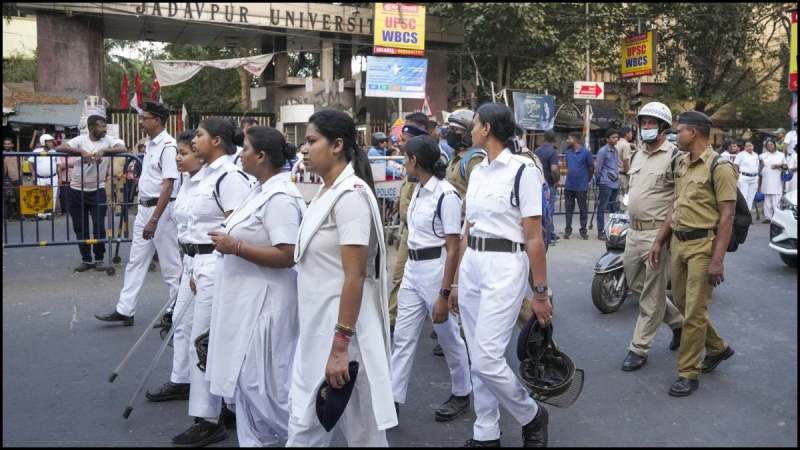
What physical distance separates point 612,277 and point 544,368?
12.1ft

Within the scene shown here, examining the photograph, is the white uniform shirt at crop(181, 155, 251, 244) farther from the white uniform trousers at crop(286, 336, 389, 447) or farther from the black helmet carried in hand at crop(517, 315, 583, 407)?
the black helmet carried in hand at crop(517, 315, 583, 407)

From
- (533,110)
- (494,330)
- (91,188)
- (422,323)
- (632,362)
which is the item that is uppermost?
(533,110)

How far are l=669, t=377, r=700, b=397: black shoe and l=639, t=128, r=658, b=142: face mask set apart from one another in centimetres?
185

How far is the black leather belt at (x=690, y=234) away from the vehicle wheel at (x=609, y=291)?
2115mm

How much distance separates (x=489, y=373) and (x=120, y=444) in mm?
2148

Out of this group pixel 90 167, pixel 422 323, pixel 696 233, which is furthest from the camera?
pixel 90 167

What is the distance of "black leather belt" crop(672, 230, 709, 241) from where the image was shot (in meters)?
5.12

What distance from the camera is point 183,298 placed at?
4562mm

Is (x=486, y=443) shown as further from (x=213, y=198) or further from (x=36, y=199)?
(x=36, y=199)

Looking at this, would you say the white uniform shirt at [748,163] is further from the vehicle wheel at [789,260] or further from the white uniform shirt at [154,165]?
the white uniform shirt at [154,165]

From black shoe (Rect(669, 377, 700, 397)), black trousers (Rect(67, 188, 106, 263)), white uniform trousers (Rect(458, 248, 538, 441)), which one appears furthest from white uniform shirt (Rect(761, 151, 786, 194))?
white uniform trousers (Rect(458, 248, 538, 441))

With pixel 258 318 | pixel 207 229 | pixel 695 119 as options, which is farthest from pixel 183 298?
pixel 695 119

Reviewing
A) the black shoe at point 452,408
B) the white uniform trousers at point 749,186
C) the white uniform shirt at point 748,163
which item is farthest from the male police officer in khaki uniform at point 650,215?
the white uniform shirt at point 748,163

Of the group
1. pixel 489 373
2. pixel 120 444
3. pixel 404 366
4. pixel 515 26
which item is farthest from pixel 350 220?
pixel 515 26
